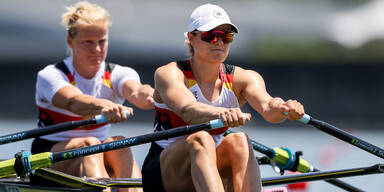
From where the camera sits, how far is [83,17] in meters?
5.84

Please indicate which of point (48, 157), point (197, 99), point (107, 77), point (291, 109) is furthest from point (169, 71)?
point (107, 77)

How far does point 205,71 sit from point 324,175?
1190mm

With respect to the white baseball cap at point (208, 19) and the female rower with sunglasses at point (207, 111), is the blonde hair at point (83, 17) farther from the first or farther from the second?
the white baseball cap at point (208, 19)

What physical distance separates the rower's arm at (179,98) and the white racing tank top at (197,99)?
93 mm

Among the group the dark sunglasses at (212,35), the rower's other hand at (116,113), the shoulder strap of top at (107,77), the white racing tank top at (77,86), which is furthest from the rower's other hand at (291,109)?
the shoulder strap of top at (107,77)

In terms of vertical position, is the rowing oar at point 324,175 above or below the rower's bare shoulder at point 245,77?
below

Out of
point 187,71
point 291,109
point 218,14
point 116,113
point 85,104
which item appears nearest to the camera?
point 291,109

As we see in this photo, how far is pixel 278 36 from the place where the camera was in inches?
898

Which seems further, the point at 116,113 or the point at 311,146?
the point at 311,146

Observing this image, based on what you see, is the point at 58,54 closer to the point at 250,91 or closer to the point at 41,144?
the point at 41,144

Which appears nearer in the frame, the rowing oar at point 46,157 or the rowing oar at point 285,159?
the rowing oar at point 46,157

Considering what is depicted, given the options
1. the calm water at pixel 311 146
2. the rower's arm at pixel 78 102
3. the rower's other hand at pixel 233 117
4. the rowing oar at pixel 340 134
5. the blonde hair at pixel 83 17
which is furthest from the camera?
the calm water at pixel 311 146

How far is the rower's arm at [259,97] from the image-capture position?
452 centimetres

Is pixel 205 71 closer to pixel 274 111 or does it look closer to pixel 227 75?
pixel 227 75
